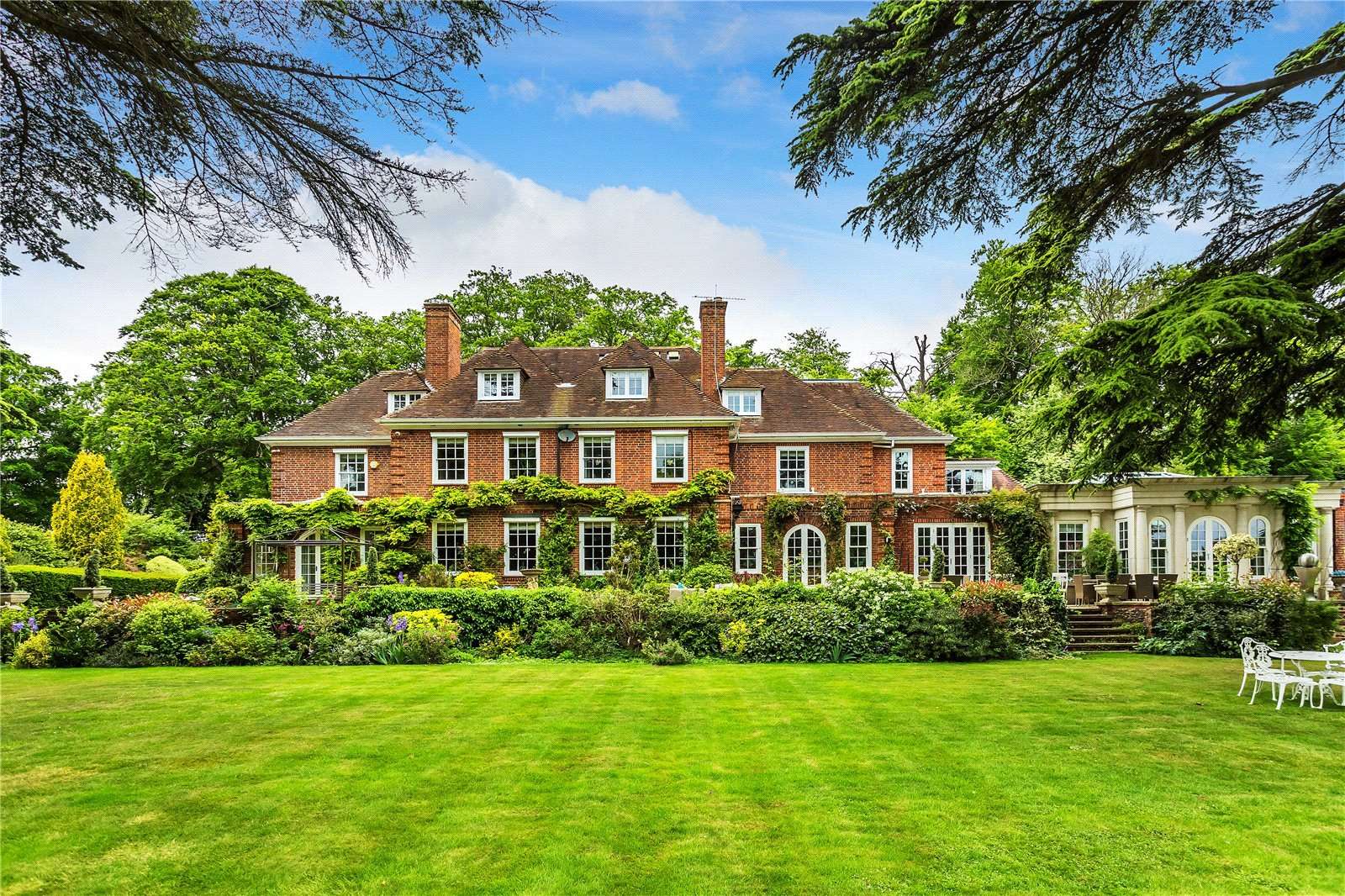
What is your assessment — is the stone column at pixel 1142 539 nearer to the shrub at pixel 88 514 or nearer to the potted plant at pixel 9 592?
the potted plant at pixel 9 592

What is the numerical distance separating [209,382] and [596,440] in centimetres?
1841

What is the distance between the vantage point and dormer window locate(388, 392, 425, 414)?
94.0 feet

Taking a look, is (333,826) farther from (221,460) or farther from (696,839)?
(221,460)

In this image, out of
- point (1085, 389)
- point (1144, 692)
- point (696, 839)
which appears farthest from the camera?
point (1144, 692)

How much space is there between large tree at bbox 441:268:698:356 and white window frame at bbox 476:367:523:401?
13.8m

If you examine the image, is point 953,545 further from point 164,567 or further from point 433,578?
point 164,567

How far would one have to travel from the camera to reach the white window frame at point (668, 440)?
25641 mm

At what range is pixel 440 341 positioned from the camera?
28734 millimetres

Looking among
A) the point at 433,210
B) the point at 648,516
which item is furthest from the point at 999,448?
the point at 433,210

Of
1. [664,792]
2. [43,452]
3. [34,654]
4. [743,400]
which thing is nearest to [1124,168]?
[664,792]

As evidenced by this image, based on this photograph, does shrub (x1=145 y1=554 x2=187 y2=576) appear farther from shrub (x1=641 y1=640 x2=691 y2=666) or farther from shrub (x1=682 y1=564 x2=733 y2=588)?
shrub (x1=641 y1=640 x2=691 y2=666)

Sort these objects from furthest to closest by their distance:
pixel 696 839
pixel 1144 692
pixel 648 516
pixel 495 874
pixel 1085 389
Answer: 1. pixel 648 516
2. pixel 1144 692
3. pixel 1085 389
4. pixel 696 839
5. pixel 495 874

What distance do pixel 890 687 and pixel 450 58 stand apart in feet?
35.8

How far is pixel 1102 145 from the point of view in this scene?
10.2 metres
